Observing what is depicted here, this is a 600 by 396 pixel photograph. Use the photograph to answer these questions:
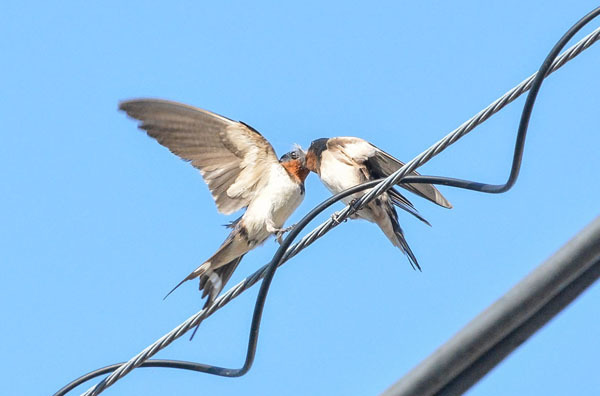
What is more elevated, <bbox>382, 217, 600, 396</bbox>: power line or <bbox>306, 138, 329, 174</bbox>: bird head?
<bbox>306, 138, 329, 174</bbox>: bird head

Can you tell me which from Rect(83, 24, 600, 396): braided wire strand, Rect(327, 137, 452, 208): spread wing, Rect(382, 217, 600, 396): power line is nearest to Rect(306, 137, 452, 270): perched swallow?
Rect(327, 137, 452, 208): spread wing

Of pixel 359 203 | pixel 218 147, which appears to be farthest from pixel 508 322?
pixel 218 147

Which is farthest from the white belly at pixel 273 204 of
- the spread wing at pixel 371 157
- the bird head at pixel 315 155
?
the spread wing at pixel 371 157

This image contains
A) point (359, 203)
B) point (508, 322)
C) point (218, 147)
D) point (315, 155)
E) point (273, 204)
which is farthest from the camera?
point (315, 155)

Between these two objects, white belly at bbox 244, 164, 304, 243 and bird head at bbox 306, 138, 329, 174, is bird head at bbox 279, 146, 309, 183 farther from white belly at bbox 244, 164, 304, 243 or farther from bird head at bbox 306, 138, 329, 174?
white belly at bbox 244, 164, 304, 243

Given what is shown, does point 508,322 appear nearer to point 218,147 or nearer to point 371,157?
point 371,157

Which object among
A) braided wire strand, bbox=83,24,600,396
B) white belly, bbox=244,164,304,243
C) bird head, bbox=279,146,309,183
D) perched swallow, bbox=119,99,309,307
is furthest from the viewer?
bird head, bbox=279,146,309,183

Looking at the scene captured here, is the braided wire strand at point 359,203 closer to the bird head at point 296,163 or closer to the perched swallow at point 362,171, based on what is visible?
the perched swallow at point 362,171

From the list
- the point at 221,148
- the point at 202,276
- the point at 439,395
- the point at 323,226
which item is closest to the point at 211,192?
the point at 221,148
